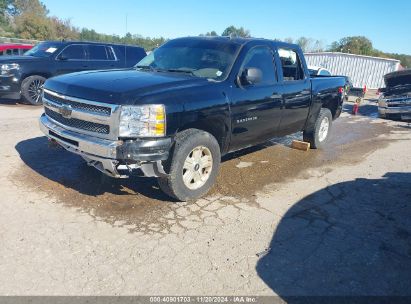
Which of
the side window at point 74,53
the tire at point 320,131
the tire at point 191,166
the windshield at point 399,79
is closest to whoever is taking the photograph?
the tire at point 191,166

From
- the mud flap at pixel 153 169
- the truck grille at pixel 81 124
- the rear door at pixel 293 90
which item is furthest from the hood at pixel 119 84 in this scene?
the rear door at pixel 293 90

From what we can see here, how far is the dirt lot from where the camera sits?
3.05 m

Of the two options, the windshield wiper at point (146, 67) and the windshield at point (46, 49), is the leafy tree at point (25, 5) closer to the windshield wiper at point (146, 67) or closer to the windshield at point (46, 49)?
the windshield at point (46, 49)

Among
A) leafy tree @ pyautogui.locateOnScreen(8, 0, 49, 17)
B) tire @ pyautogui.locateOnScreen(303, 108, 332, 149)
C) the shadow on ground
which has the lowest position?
the shadow on ground

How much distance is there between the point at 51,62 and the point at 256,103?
26.6 feet

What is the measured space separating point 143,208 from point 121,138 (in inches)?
36.4

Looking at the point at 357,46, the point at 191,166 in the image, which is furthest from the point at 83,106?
the point at 357,46

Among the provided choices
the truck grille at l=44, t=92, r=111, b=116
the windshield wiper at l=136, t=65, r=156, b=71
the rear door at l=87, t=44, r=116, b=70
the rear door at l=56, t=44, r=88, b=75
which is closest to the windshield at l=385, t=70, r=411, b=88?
the rear door at l=87, t=44, r=116, b=70

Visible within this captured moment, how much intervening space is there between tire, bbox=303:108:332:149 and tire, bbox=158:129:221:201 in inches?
128

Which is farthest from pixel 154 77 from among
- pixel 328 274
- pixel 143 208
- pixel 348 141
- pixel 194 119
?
pixel 348 141

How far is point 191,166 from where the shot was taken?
14.8 feet

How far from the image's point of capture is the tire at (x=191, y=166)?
4.18 m

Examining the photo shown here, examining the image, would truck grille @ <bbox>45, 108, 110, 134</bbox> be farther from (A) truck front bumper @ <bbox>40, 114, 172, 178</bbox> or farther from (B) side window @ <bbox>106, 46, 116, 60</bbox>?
(B) side window @ <bbox>106, 46, 116, 60</bbox>

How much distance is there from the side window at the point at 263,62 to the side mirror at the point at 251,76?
24 cm
